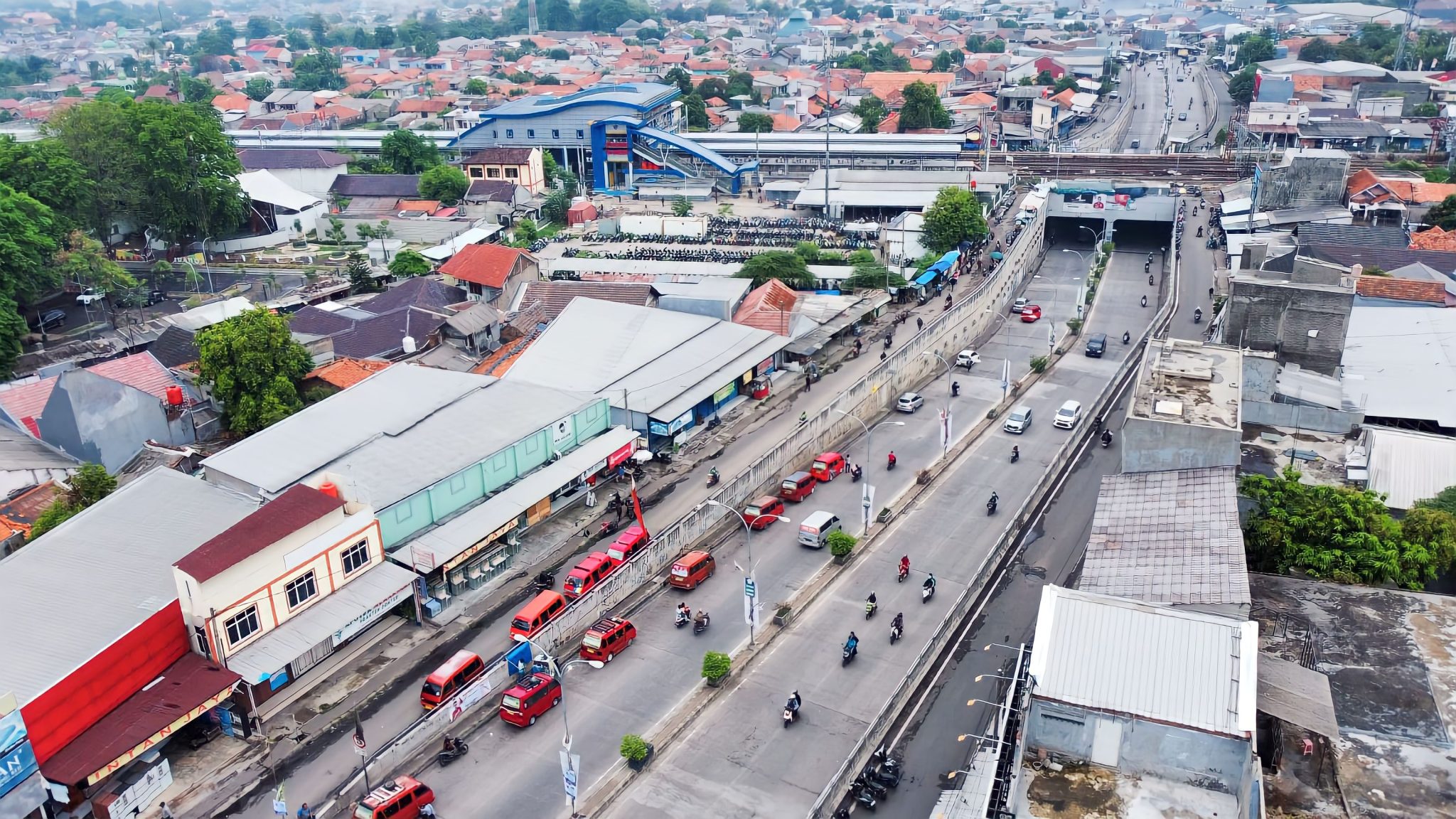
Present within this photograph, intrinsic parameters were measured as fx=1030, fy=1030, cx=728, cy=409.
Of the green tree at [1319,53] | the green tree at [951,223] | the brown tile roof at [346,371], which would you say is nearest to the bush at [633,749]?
the brown tile roof at [346,371]

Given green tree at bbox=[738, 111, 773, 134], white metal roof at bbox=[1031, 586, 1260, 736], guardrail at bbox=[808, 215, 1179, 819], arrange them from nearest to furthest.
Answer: white metal roof at bbox=[1031, 586, 1260, 736] → guardrail at bbox=[808, 215, 1179, 819] → green tree at bbox=[738, 111, 773, 134]

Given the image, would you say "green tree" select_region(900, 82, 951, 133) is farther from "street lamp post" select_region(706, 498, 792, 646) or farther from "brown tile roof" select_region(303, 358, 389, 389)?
"street lamp post" select_region(706, 498, 792, 646)

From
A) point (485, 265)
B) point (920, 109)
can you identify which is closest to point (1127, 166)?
point (920, 109)

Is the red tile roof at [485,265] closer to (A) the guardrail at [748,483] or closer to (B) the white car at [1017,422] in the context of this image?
(A) the guardrail at [748,483]

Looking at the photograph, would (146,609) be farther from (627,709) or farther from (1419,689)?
(1419,689)

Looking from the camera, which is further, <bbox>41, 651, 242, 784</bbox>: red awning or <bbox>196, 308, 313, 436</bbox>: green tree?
<bbox>196, 308, 313, 436</bbox>: green tree

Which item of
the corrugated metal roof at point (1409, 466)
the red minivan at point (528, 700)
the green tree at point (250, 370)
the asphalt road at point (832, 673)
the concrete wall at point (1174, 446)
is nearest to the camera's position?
the asphalt road at point (832, 673)

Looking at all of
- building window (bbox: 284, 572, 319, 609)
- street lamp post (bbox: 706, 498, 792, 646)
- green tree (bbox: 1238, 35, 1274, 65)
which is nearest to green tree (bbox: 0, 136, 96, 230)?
building window (bbox: 284, 572, 319, 609)

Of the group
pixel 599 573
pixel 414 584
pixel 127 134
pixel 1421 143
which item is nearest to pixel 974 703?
pixel 599 573
